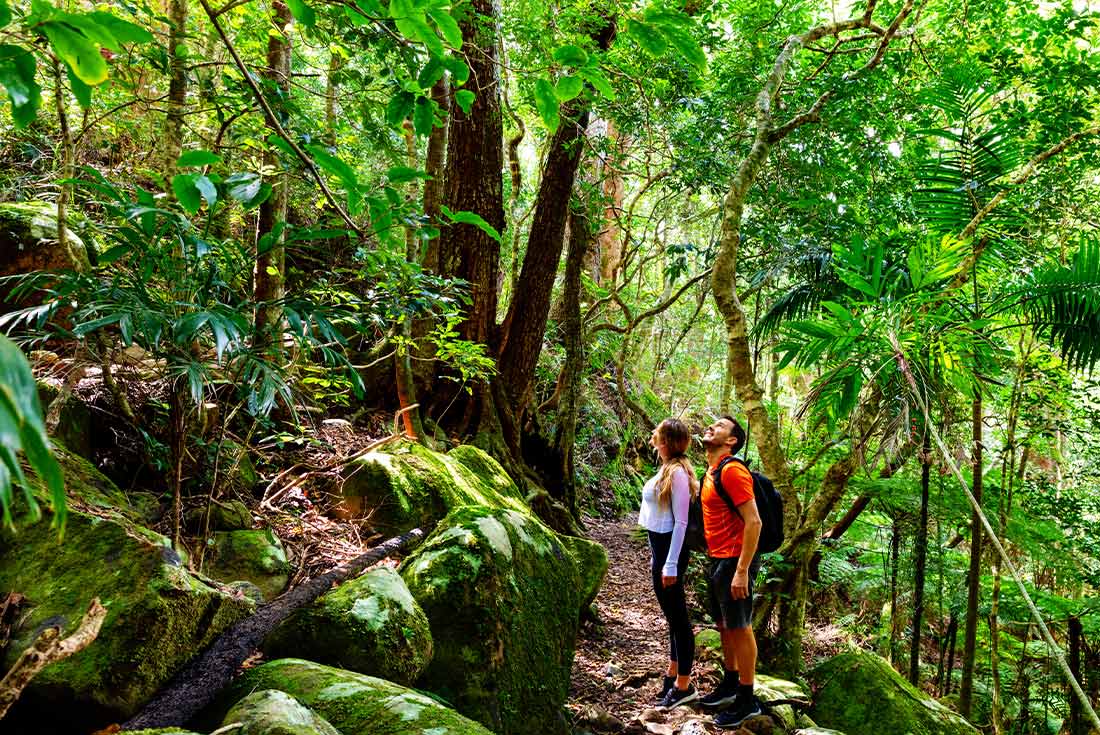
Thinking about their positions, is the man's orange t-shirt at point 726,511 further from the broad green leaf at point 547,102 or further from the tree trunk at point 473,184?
the tree trunk at point 473,184

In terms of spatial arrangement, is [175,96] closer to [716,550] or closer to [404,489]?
[404,489]

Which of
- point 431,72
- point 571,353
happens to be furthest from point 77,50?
point 571,353

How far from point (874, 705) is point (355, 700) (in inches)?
169

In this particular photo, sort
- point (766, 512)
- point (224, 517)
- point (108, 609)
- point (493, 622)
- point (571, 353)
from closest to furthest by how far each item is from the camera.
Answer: point (108, 609) → point (493, 622) → point (224, 517) → point (766, 512) → point (571, 353)

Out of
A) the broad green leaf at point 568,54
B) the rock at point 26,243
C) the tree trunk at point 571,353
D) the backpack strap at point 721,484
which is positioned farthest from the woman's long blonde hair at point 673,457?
the rock at point 26,243

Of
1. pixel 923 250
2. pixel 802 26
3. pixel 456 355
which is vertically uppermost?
pixel 802 26

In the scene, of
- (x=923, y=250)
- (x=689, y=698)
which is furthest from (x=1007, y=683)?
(x=923, y=250)

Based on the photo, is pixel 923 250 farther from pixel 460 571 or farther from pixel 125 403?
pixel 125 403

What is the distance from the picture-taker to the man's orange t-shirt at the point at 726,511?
4.18 meters

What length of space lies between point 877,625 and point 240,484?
8.96 metres

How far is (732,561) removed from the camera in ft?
14.2

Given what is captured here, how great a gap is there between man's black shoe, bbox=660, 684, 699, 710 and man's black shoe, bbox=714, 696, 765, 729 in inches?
13.8

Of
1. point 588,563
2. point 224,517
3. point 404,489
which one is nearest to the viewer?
point 224,517

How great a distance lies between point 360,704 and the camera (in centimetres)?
227
